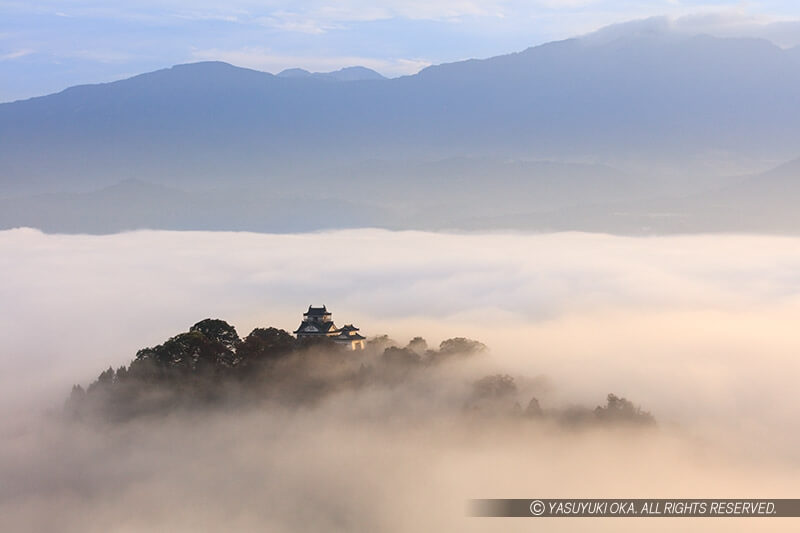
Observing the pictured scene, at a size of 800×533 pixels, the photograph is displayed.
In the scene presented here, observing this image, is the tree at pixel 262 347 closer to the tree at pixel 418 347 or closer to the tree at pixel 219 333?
the tree at pixel 219 333

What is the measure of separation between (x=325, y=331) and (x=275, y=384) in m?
6.90

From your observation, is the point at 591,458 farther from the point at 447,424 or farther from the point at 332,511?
the point at 332,511

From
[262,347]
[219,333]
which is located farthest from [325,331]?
[219,333]

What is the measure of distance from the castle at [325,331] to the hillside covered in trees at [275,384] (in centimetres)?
168

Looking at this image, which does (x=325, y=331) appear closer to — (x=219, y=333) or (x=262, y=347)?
(x=262, y=347)

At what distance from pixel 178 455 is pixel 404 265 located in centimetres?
12720

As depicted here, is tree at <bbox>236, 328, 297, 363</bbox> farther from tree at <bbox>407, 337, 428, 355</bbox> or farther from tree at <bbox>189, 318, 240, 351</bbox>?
tree at <bbox>407, 337, 428, 355</bbox>

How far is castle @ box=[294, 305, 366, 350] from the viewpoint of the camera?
2328 inches

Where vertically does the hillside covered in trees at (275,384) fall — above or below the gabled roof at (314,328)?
below

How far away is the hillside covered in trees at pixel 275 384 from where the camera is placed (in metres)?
52.5

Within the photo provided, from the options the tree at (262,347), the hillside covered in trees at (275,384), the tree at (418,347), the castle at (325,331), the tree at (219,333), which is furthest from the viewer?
the tree at (418,347)

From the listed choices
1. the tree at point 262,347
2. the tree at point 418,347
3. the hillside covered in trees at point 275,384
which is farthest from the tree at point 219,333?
the tree at point 418,347

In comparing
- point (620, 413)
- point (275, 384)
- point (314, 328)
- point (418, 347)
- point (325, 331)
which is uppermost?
point (314, 328)

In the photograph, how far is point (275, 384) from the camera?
53281mm
